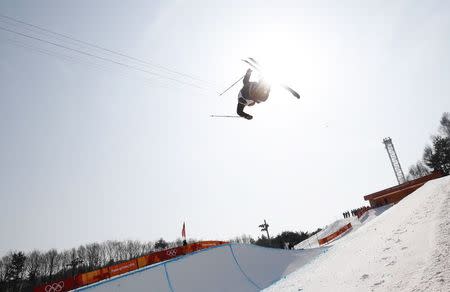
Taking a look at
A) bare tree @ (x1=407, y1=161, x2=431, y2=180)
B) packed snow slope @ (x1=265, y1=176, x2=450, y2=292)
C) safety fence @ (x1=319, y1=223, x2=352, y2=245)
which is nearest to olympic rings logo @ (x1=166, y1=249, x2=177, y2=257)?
packed snow slope @ (x1=265, y1=176, x2=450, y2=292)

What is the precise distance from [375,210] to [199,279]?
28813mm

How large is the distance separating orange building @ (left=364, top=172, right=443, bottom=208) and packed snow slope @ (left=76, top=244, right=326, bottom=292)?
2347 centimetres

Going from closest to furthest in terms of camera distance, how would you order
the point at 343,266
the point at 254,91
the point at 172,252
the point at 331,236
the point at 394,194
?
the point at 343,266 → the point at 254,91 → the point at 172,252 → the point at 331,236 → the point at 394,194

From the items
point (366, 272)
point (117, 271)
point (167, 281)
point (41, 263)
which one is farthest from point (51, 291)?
point (41, 263)

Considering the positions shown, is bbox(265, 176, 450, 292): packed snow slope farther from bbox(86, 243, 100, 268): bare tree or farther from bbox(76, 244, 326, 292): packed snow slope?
bbox(86, 243, 100, 268): bare tree

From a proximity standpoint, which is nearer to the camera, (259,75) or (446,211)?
(446,211)

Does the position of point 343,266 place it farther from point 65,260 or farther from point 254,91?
point 65,260

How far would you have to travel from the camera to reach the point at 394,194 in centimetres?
3512

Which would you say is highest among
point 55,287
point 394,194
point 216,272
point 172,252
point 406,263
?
point 394,194

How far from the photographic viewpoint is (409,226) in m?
8.70

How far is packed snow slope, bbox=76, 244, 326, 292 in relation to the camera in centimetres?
1228

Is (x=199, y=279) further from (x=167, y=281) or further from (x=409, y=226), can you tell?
(x=409, y=226)

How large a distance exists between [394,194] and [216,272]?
97.0 ft

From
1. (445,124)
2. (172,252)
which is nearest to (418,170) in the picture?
(445,124)
